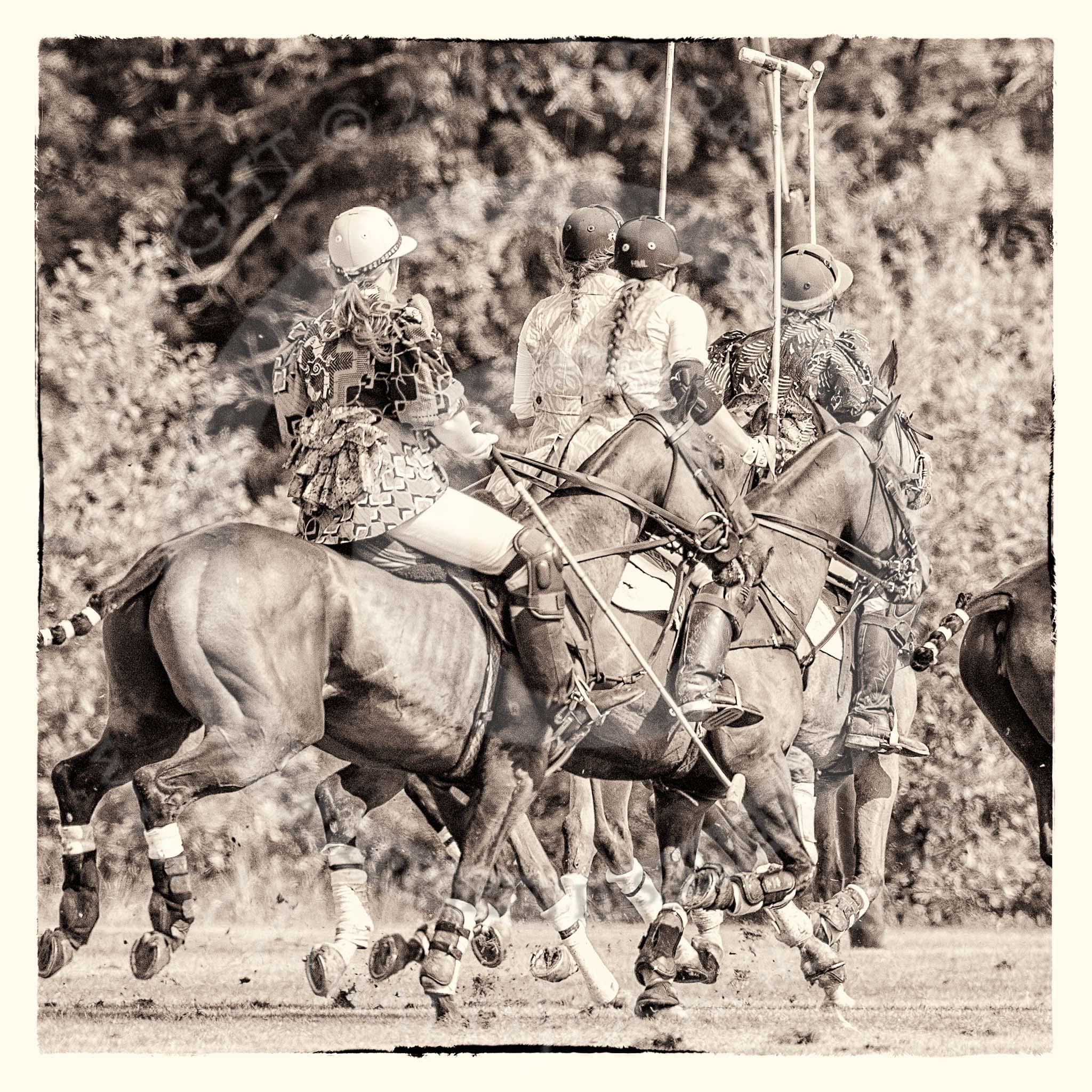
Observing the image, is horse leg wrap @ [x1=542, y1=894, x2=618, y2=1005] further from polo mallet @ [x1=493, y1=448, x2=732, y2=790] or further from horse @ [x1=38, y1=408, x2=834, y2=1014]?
polo mallet @ [x1=493, y1=448, x2=732, y2=790]

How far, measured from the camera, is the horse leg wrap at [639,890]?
41.7 ft

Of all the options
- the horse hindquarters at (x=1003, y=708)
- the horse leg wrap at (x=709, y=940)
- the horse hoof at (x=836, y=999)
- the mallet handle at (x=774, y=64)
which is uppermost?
the mallet handle at (x=774, y=64)

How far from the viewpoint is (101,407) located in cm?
1373

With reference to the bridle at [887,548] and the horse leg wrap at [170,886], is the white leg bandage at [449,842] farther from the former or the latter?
the bridle at [887,548]

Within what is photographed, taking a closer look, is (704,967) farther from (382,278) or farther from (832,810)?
(382,278)

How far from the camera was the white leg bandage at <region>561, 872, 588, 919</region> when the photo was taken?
1248 centimetres

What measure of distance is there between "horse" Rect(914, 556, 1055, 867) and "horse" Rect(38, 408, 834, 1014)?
200 cm

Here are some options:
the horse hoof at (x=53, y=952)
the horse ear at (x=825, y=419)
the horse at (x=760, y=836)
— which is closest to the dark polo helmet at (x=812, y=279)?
the horse ear at (x=825, y=419)

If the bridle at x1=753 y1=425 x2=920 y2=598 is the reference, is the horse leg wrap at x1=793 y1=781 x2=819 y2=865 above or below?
below

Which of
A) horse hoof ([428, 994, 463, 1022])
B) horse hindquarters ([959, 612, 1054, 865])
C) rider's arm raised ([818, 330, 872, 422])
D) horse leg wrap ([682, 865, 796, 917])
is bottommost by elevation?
horse hoof ([428, 994, 463, 1022])

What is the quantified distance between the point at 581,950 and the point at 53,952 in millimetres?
2700

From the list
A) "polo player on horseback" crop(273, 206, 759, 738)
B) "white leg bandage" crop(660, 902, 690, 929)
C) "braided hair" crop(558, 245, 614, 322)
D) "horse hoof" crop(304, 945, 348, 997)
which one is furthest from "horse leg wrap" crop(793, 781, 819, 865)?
"braided hair" crop(558, 245, 614, 322)

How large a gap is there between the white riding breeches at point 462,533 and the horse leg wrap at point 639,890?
2451 mm

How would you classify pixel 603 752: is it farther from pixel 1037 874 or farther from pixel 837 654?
pixel 1037 874
